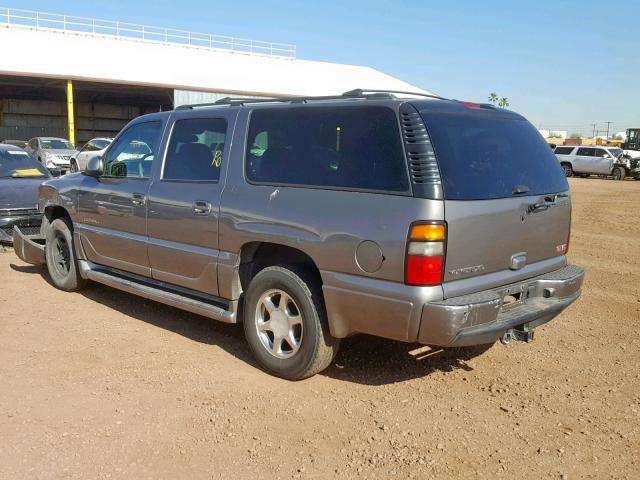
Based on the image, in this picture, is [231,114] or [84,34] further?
[84,34]

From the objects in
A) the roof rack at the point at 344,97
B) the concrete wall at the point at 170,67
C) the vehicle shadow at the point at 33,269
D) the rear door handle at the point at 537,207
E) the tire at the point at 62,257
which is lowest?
the vehicle shadow at the point at 33,269

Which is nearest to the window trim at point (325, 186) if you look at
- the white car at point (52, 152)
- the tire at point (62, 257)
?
the tire at point (62, 257)

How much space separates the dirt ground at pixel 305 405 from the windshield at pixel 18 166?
4767 mm

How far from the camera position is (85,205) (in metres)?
6.00

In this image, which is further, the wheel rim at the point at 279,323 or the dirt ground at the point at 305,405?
the wheel rim at the point at 279,323

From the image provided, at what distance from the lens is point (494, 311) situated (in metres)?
3.72

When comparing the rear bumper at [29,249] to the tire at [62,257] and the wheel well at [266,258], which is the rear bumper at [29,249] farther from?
the wheel well at [266,258]

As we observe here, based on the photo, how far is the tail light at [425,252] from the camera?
350 centimetres

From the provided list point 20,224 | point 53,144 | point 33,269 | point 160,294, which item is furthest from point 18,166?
point 53,144

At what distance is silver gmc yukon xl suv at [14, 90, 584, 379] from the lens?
359 centimetres

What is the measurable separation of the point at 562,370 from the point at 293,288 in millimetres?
2140

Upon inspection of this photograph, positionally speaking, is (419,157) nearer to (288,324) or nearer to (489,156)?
(489,156)

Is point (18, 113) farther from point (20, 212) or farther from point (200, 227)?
point (200, 227)

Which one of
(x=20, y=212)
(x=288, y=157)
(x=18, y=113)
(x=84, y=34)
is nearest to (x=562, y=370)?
(x=288, y=157)
